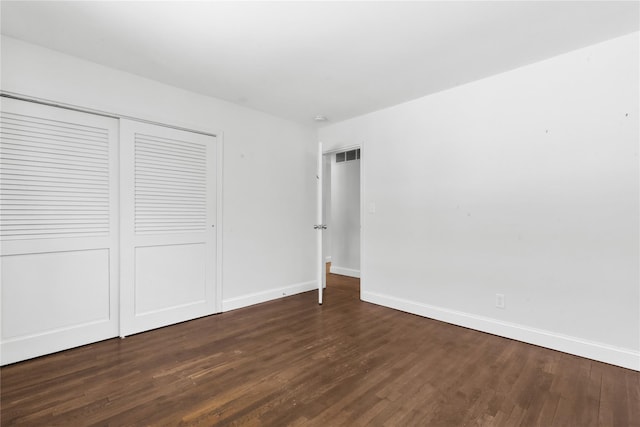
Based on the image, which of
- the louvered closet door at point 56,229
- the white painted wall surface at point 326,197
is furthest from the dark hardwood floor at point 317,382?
the white painted wall surface at point 326,197

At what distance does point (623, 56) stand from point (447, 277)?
2.34 m

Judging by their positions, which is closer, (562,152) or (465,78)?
(562,152)

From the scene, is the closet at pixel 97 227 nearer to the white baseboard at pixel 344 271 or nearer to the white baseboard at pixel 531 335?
the white baseboard at pixel 531 335

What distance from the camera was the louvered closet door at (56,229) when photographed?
7.77 ft

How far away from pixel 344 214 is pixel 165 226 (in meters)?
3.31

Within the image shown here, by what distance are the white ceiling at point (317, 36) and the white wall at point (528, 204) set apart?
319 millimetres

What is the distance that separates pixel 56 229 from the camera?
2559 millimetres

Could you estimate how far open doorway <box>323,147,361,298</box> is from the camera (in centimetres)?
545

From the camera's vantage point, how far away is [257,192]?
3.94m

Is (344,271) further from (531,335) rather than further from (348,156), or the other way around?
(531,335)

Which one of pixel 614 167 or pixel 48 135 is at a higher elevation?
pixel 48 135

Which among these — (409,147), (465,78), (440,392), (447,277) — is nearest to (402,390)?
(440,392)

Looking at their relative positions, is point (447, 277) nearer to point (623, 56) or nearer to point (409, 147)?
point (409, 147)

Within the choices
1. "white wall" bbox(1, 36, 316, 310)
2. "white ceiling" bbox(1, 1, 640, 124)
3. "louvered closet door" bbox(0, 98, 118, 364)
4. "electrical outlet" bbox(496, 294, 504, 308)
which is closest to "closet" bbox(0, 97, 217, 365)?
"louvered closet door" bbox(0, 98, 118, 364)
